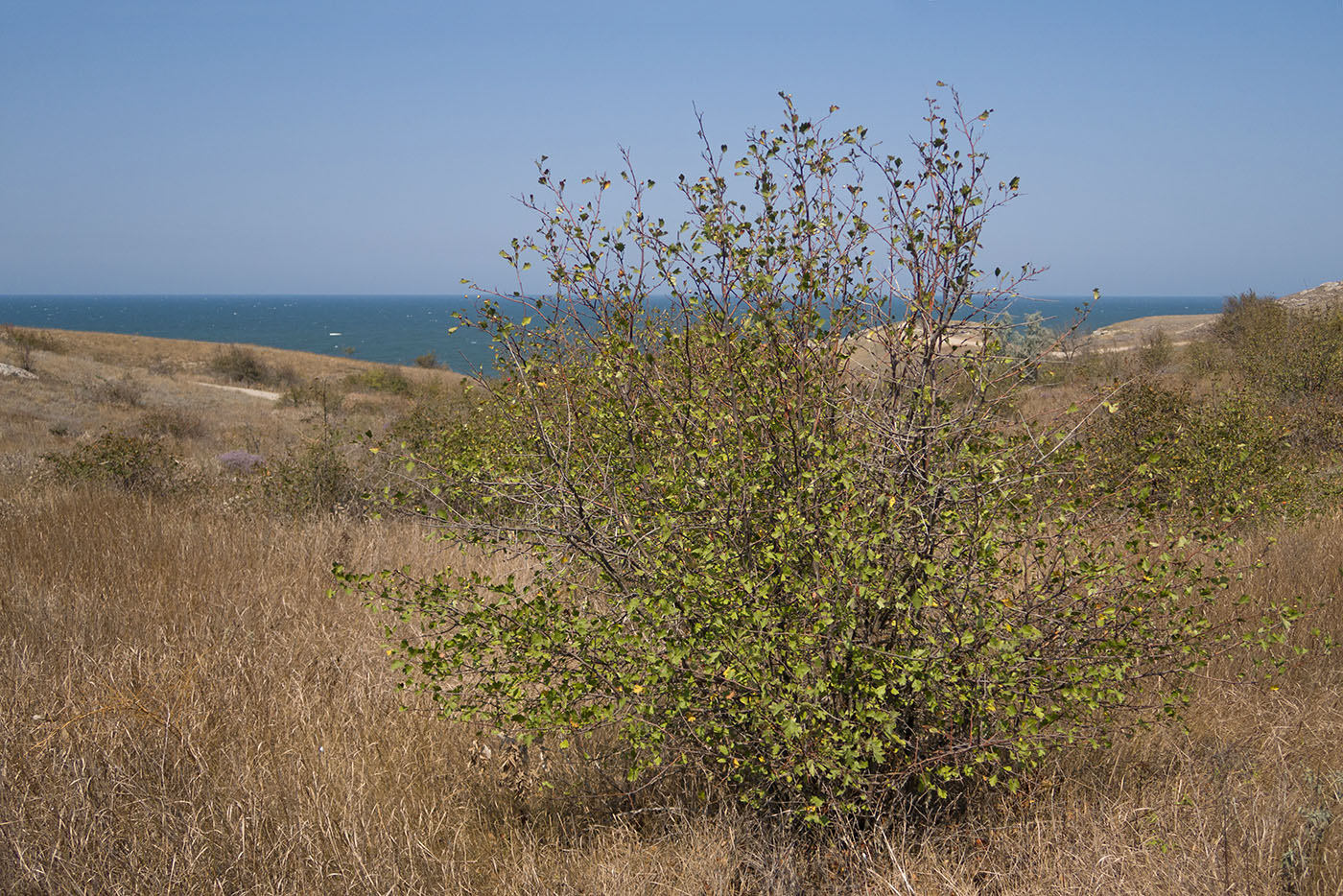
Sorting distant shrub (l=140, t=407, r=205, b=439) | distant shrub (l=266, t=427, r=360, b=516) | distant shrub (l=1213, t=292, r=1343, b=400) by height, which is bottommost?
distant shrub (l=140, t=407, r=205, b=439)

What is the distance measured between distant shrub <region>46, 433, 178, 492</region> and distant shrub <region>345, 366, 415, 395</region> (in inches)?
948

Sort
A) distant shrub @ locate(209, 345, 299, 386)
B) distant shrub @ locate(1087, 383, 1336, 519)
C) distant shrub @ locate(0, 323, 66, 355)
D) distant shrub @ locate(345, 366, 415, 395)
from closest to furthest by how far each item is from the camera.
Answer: distant shrub @ locate(1087, 383, 1336, 519) → distant shrub @ locate(0, 323, 66, 355) → distant shrub @ locate(345, 366, 415, 395) → distant shrub @ locate(209, 345, 299, 386)

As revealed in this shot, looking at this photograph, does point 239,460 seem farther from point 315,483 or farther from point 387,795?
point 387,795

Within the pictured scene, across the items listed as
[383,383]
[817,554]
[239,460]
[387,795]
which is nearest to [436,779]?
[387,795]

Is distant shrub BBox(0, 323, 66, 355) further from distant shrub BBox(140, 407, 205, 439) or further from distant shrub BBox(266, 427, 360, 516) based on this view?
distant shrub BBox(266, 427, 360, 516)

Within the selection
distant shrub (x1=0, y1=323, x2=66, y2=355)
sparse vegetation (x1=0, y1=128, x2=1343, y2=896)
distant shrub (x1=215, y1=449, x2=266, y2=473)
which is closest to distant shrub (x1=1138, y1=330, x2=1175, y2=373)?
sparse vegetation (x1=0, y1=128, x2=1343, y2=896)

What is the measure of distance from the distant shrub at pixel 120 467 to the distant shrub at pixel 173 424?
1036 cm

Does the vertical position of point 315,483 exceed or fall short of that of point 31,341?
it falls short

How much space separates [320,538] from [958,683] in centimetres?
521

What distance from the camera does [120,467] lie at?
28.1ft

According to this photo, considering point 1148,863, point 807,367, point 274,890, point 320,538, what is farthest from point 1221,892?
point 320,538

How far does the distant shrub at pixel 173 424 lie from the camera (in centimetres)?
1915

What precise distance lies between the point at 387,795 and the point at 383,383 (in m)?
33.3

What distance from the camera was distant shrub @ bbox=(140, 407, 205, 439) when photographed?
62.8 ft
